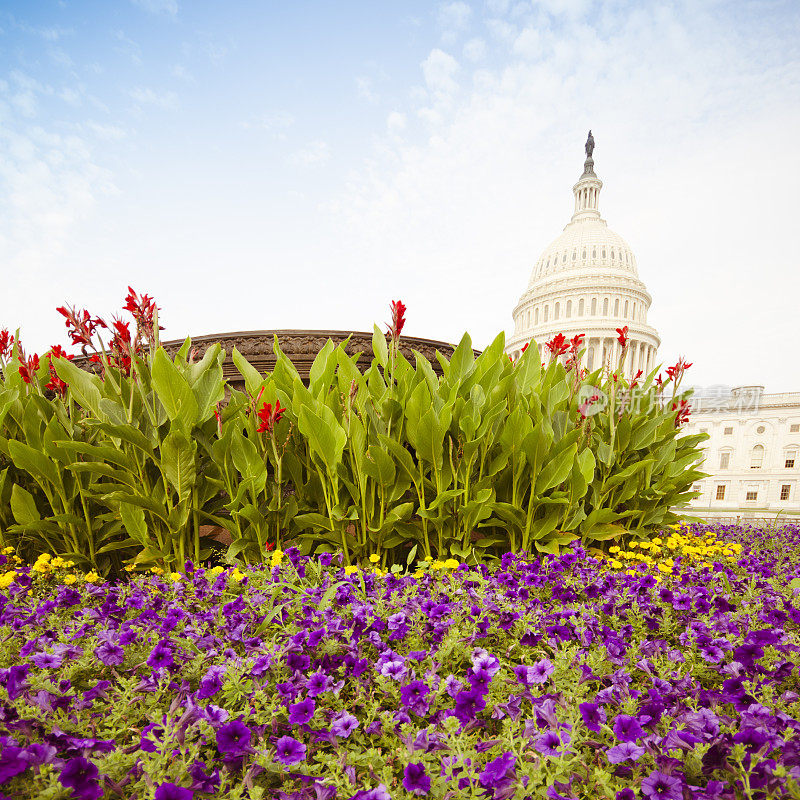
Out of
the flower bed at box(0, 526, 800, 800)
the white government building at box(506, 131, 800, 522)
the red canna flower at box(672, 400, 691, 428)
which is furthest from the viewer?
the white government building at box(506, 131, 800, 522)

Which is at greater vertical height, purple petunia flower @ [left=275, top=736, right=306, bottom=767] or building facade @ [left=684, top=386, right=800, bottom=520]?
building facade @ [left=684, top=386, right=800, bottom=520]

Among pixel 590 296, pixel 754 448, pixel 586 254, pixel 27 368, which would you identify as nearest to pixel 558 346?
pixel 27 368

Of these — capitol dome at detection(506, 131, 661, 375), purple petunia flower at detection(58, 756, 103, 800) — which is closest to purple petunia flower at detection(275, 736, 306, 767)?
purple petunia flower at detection(58, 756, 103, 800)

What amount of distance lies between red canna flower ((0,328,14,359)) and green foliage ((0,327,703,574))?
175mm

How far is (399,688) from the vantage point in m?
1.28

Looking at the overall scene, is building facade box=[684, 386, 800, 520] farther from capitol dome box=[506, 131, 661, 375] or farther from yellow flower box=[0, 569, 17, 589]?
yellow flower box=[0, 569, 17, 589]

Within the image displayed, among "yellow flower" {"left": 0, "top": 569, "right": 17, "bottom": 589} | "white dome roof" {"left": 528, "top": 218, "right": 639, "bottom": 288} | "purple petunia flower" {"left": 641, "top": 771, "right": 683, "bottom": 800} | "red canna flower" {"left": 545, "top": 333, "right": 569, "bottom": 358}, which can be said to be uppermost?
"white dome roof" {"left": 528, "top": 218, "right": 639, "bottom": 288}

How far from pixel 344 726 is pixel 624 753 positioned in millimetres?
605

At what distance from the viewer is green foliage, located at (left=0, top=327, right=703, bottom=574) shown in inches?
93.6

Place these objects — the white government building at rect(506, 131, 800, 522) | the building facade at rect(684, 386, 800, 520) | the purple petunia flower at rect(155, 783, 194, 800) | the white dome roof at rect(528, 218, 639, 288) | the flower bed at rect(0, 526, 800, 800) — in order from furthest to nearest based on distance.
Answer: the white dome roof at rect(528, 218, 639, 288)
the white government building at rect(506, 131, 800, 522)
the building facade at rect(684, 386, 800, 520)
the flower bed at rect(0, 526, 800, 800)
the purple petunia flower at rect(155, 783, 194, 800)

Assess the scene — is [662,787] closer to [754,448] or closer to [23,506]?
[23,506]

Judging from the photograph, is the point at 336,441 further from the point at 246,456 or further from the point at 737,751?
the point at 737,751

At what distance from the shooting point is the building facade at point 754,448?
1465 inches

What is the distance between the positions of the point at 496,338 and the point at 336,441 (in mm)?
1349
